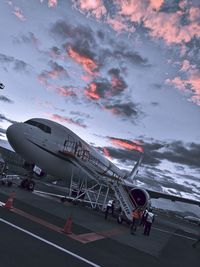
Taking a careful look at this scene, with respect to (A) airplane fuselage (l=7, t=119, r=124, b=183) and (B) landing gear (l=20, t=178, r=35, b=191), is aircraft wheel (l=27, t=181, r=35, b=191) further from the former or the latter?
(A) airplane fuselage (l=7, t=119, r=124, b=183)

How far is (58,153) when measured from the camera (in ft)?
88.6

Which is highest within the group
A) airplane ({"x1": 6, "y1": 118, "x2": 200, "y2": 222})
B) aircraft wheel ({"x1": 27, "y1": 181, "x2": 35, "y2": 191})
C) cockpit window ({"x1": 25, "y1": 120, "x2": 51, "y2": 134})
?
cockpit window ({"x1": 25, "y1": 120, "x2": 51, "y2": 134})

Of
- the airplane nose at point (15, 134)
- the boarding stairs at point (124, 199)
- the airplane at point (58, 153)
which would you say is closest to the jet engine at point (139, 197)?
the airplane at point (58, 153)

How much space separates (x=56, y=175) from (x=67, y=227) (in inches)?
577

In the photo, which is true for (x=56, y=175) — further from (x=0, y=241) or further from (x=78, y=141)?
(x=0, y=241)

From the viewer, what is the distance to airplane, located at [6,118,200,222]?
1007 inches

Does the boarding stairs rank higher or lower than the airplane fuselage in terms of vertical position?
lower

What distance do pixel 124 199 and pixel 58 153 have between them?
6454 millimetres

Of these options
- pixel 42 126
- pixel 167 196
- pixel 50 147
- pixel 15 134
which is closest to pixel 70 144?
pixel 50 147

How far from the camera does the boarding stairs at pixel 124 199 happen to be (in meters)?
25.2

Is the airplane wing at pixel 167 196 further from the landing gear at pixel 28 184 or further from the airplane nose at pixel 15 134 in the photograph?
the airplane nose at pixel 15 134

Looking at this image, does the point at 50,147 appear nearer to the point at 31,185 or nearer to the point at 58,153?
the point at 58,153

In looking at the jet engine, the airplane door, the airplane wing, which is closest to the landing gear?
the airplane door

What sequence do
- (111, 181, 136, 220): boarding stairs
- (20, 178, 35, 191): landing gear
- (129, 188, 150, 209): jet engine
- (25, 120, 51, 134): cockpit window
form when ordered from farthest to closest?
(20, 178, 35, 191): landing gear
(129, 188, 150, 209): jet engine
(25, 120, 51, 134): cockpit window
(111, 181, 136, 220): boarding stairs
